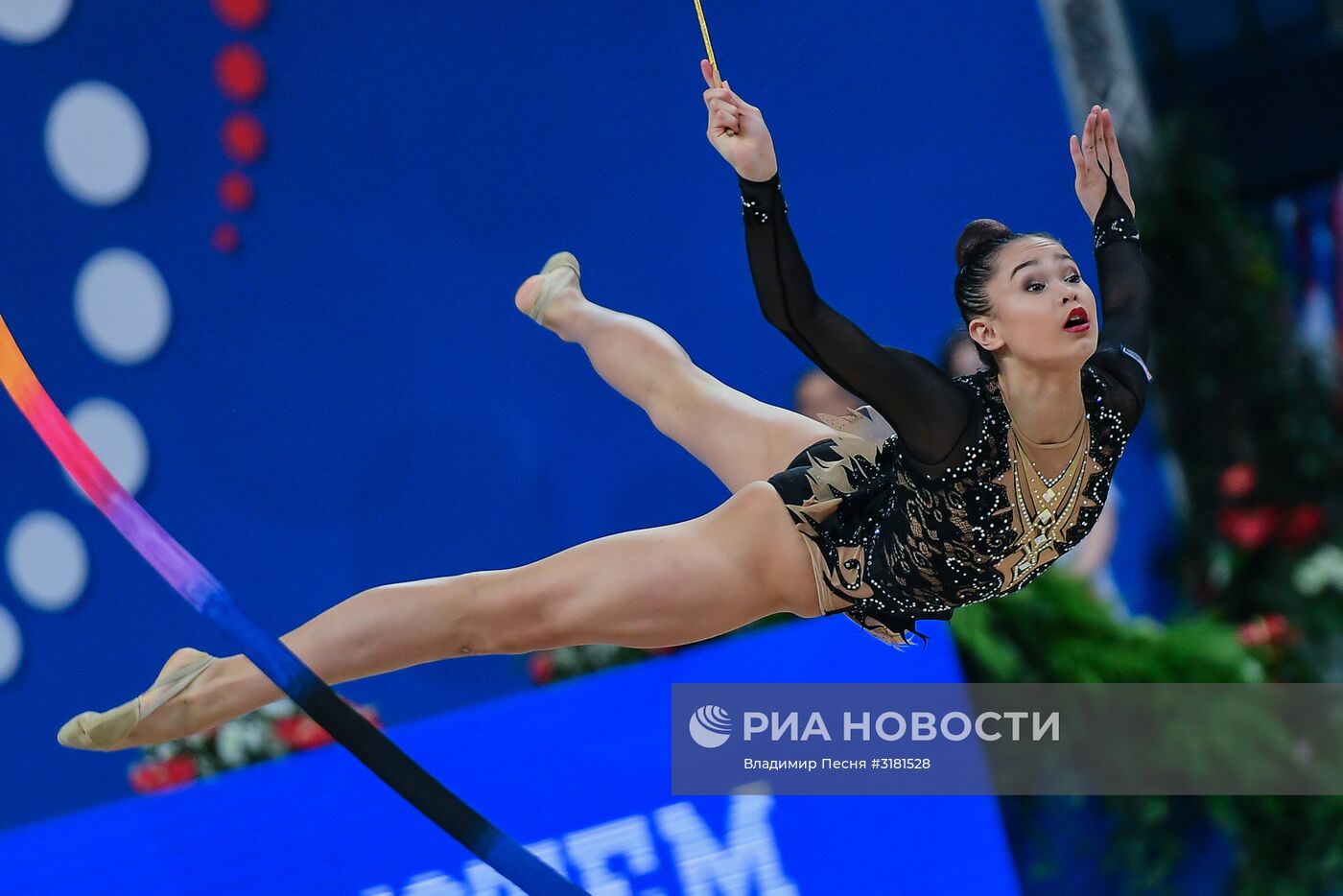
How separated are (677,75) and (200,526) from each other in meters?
1.43

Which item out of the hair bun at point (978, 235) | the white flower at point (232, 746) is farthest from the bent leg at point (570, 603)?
the white flower at point (232, 746)

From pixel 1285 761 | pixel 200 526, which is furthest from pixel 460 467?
pixel 1285 761

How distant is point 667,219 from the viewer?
3000mm

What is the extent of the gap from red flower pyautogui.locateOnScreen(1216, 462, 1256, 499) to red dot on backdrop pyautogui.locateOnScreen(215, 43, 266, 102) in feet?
8.67

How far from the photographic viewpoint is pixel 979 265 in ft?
7.13

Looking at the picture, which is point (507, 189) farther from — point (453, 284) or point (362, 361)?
point (362, 361)

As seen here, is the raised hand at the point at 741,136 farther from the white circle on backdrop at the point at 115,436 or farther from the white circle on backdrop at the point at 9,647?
the white circle on backdrop at the point at 9,647

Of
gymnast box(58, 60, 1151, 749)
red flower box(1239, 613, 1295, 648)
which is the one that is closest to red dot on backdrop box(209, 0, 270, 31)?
gymnast box(58, 60, 1151, 749)

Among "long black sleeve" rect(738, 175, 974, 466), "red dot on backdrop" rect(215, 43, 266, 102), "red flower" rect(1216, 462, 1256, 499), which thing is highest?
"red dot on backdrop" rect(215, 43, 266, 102)

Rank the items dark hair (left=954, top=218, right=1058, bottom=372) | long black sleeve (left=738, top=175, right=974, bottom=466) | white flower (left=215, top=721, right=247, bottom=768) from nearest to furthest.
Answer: long black sleeve (left=738, top=175, right=974, bottom=466) < dark hair (left=954, top=218, right=1058, bottom=372) < white flower (left=215, top=721, right=247, bottom=768)

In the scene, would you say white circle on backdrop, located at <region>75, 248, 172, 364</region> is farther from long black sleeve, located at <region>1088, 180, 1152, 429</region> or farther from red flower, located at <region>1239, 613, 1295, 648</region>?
red flower, located at <region>1239, 613, 1295, 648</region>

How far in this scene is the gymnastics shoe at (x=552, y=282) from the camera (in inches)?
109

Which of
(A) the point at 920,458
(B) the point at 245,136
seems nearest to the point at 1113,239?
(A) the point at 920,458

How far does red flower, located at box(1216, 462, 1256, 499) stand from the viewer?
4.12 m
